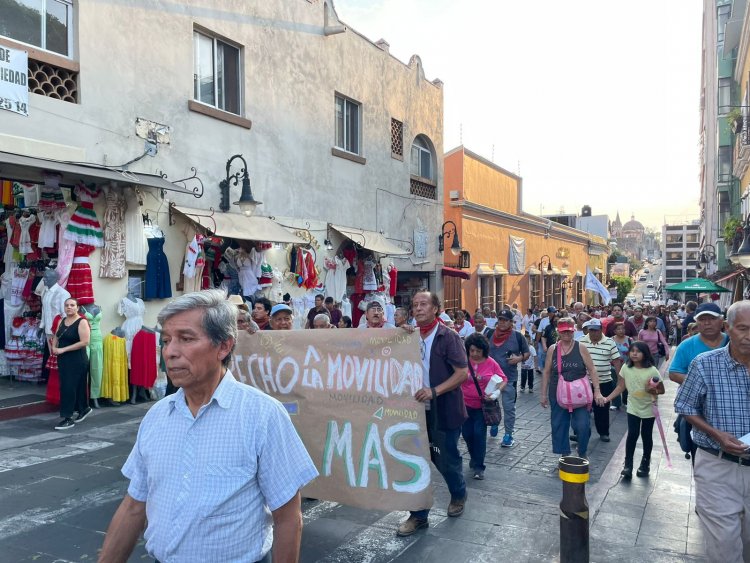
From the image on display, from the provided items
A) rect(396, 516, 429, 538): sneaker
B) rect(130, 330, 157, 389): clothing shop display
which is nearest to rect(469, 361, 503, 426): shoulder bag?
rect(396, 516, 429, 538): sneaker

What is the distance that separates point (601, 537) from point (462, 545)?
1.17m

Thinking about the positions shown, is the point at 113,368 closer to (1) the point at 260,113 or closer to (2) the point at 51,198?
(2) the point at 51,198

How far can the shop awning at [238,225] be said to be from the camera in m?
10.5

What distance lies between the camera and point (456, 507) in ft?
17.1

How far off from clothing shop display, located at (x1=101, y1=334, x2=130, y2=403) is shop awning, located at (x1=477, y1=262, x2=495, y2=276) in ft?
53.2

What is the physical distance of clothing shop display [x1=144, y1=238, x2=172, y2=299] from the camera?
1005cm

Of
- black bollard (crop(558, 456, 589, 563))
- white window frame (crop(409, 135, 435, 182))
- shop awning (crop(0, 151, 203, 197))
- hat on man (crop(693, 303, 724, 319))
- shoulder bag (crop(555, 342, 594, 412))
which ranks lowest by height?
black bollard (crop(558, 456, 589, 563))

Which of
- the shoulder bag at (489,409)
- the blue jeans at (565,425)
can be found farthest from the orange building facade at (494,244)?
the shoulder bag at (489,409)

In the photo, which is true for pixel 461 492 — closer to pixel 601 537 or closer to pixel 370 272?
pixel 601 537

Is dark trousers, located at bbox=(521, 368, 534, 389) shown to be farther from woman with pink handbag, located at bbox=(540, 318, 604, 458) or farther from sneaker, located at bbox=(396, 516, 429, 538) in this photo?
sneaker, located at bbox=(396, 516, 429, 538)

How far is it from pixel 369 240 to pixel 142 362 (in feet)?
24.4

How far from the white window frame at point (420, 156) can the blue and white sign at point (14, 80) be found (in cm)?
1203

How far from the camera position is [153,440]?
2.26m

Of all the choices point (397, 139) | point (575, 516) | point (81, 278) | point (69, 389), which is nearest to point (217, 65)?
point (81, 278)
